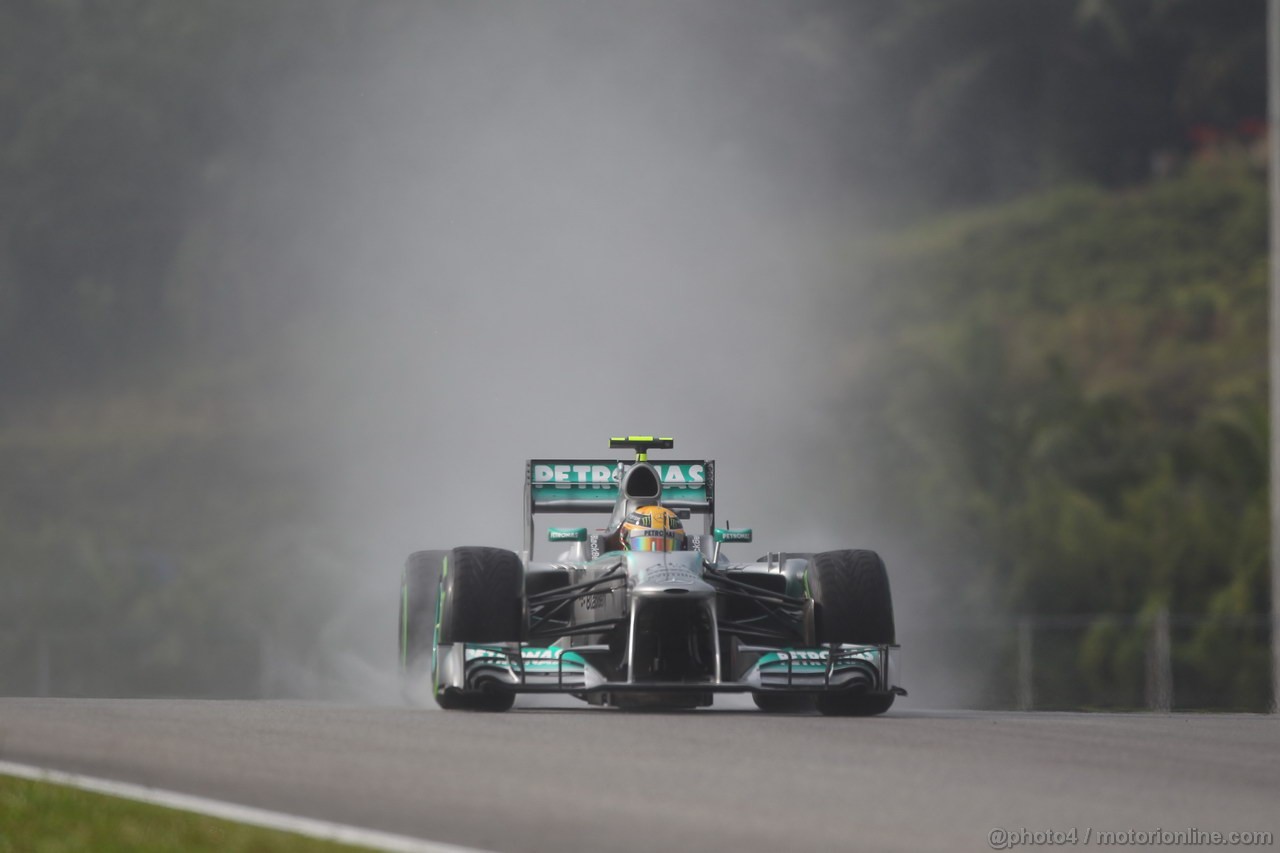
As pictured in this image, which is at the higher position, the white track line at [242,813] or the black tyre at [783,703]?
the white track line at [242,813]

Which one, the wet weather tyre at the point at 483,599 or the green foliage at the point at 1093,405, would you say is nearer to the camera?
the wet weather tyre at the point at 483,599

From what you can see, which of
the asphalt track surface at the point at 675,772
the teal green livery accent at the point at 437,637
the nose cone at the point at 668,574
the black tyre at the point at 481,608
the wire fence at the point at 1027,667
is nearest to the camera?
the asphalt track surface at the point at 675,772

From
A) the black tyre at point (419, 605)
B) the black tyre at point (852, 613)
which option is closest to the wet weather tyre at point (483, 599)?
the black tyre at point (419, 605)

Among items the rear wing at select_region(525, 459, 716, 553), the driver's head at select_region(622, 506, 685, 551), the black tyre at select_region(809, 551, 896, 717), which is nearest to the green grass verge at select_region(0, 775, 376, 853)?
the black tyre at select_region(809, 551, 896, 717)

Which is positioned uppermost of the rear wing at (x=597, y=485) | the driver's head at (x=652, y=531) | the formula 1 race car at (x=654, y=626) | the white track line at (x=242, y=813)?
the rear wing at (x=597, y=485)

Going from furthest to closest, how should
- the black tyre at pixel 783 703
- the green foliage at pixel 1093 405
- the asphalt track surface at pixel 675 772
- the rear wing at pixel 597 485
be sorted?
the green foliage at pixel 1093 405 < the rear wing at pixel 597 485 < the black tyre at pixel 783 703 < the asphalt track surface at pixel 675 772

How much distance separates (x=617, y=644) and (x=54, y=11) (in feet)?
199

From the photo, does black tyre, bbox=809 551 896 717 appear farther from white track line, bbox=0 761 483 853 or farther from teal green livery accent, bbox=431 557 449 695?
white track line, bbox=0 761 483 853

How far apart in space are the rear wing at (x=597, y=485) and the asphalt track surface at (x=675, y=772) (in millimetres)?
4369

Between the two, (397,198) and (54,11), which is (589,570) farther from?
(54,11)

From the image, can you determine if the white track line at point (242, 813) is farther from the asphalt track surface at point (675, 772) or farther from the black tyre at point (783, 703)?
the black tyre at point (783, 703)

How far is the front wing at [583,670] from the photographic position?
13.4 meters

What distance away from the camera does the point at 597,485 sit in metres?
16.9

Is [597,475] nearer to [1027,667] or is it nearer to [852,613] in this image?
[852,613]
